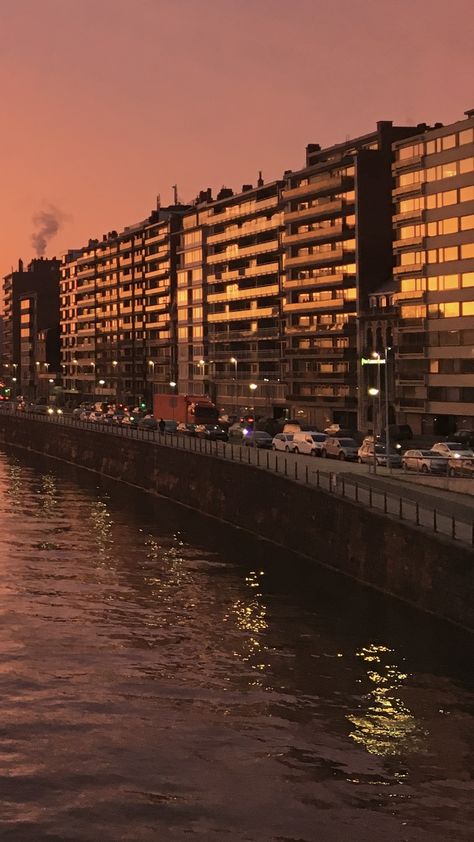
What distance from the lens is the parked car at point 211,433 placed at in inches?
4646

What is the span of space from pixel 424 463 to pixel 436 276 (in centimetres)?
4605

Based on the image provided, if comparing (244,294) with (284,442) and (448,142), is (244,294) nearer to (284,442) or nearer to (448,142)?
(448,142)

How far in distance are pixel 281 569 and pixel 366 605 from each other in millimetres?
10766

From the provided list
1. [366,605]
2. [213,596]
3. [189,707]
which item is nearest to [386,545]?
[366,605]

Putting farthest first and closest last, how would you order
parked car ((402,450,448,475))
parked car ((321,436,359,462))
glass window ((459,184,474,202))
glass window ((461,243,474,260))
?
glass window ((461,243,474,260)) < glass window ((459,184,474,202)) < parked car ((321,436,359,462)) < parked car ((402,450,448,475))

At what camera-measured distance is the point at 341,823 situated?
27.8 meters

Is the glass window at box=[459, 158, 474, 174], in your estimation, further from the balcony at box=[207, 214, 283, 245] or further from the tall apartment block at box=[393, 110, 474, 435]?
the balcony at box=[207, 214, 283, 245]

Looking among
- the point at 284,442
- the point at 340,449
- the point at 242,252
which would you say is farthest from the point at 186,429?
the point at 242,252

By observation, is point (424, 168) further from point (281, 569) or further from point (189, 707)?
point (189, 707)

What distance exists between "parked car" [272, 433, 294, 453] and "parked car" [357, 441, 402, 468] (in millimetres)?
10604

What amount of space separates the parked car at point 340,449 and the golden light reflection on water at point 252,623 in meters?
28.8

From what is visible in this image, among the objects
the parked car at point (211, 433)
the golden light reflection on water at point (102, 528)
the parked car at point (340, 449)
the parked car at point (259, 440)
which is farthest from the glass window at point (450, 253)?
the golden light reflection on water at point (102, 528)

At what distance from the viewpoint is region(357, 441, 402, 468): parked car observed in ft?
260

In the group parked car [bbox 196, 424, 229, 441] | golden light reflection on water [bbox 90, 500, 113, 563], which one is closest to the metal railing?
golden light reflection on water [bbox 90, 500, 113, 563]
